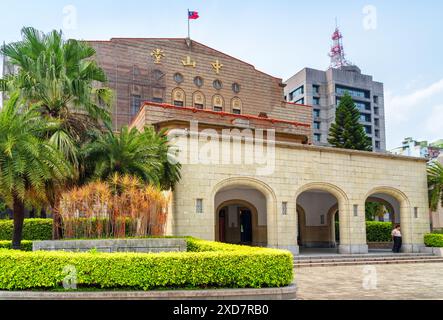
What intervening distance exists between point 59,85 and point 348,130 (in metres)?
26.9

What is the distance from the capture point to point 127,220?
49.3 ft

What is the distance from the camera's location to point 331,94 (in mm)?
76000

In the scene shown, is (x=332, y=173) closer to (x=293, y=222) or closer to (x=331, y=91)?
(x=293, y=222)

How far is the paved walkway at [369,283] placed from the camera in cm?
1101

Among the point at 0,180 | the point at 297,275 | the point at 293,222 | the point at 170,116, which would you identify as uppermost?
the point at 170,116

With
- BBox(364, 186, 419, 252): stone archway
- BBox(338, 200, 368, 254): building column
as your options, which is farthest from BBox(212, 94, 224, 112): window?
BBox(338, 200, 368, 254): building column

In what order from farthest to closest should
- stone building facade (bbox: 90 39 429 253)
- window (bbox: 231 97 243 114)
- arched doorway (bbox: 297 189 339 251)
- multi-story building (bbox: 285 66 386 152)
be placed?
1. multi-story building (bbox: 285 66 386 152)
2. window (bbox: 231 97 243 114)
3. arched doorway (bbox: 297 189 339 251)
4. stone building facade (bbox: 90 39 429 253)

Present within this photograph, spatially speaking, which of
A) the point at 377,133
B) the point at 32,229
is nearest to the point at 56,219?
the point at 32,229

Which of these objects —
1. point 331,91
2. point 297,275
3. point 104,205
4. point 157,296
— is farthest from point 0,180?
point 331,91

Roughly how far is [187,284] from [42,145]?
6.97 m

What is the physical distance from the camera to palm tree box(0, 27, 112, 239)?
52.4 ft

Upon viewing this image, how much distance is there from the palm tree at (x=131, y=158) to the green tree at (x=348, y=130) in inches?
905

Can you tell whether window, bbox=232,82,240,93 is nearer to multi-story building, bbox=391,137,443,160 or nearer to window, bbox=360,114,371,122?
multi-story building, bbox=391,137,443,160

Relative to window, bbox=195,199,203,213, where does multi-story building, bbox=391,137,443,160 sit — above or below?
above
